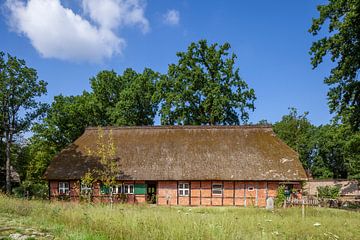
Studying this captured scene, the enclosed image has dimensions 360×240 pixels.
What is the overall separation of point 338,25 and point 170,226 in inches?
635

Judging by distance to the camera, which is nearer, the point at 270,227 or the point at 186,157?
the point at 270,227

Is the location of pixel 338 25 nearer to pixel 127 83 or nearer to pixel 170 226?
pixel 170 226

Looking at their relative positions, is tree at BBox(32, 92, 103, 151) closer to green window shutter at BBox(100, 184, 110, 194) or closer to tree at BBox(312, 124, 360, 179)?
green window shutter at BBox(100, 184, 110, 194)

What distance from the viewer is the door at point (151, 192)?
29.1 meters

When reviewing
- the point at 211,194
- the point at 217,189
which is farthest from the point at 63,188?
the point at 217,189

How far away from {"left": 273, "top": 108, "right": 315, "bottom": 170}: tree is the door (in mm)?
37451

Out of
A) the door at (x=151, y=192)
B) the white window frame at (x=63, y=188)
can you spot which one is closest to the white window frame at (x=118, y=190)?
the door at (x=151, y=192)

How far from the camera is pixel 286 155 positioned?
2970cm

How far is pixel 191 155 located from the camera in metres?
30.0

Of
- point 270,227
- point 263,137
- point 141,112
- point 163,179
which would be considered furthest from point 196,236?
point 141,112

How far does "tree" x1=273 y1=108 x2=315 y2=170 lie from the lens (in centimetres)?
6325

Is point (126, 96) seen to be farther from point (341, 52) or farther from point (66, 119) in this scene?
point (341, 52)

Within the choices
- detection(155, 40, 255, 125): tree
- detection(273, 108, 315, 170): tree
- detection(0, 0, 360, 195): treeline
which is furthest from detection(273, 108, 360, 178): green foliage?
detection(155, 40, 255, 125): tree

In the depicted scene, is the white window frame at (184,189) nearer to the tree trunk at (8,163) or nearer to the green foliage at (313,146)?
the tree trunk at (8,163)
